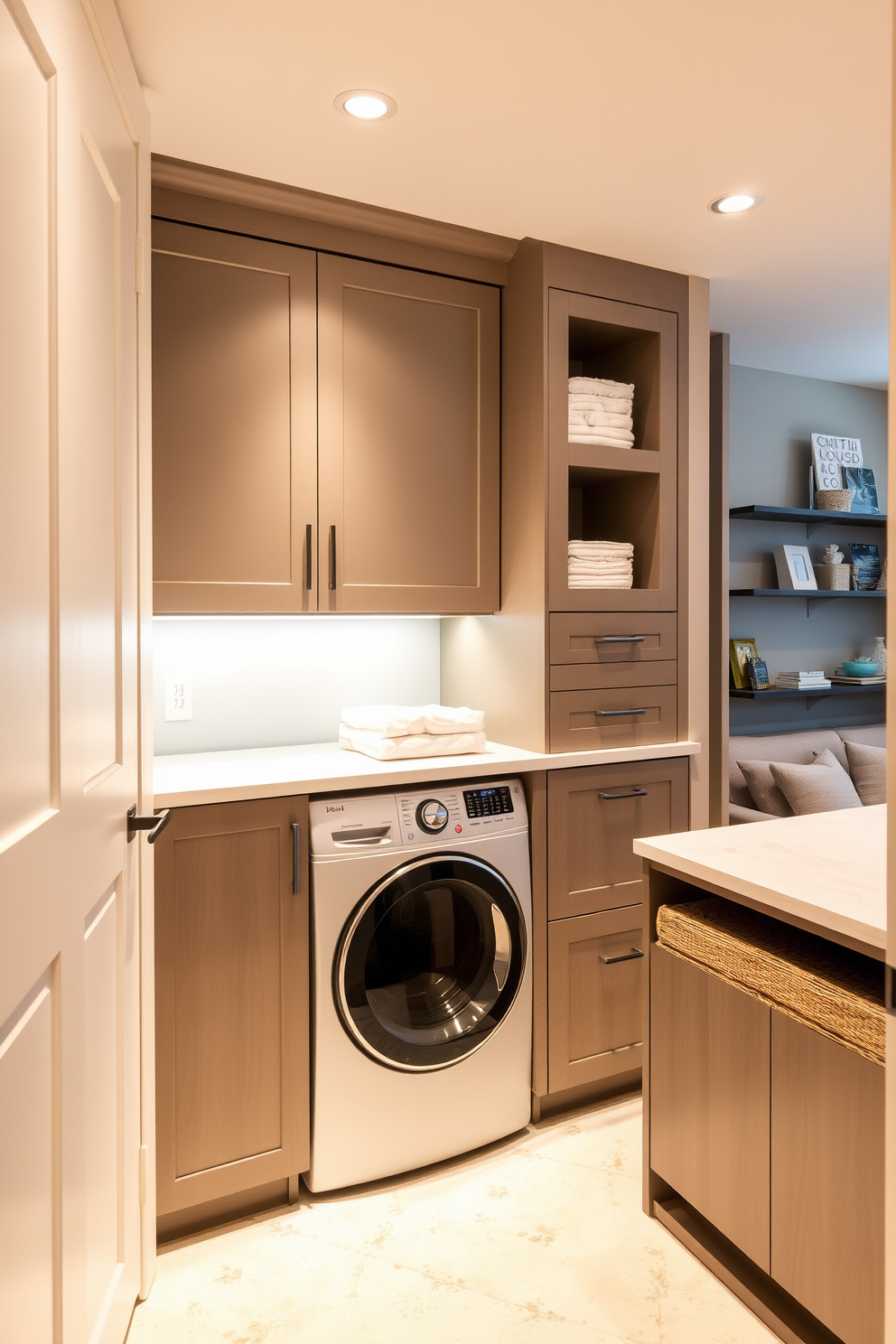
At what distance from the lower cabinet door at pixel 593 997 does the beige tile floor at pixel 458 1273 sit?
263mm

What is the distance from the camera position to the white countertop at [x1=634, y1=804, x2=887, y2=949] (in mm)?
1360

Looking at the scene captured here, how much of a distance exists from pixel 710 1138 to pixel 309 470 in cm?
178

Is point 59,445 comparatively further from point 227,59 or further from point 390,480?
point 390,480

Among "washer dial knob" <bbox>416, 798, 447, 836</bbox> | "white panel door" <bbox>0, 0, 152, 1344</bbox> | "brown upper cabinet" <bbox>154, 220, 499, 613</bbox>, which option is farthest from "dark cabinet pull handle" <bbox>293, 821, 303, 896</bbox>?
"brown upper cabinet" <bbox>154, 220, 499, 613</bbox>

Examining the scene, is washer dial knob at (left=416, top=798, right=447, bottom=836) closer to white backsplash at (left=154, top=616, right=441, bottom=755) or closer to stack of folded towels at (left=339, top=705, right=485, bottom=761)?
stack of folded towels at (left=339, top=705, right=485, bottom=761)

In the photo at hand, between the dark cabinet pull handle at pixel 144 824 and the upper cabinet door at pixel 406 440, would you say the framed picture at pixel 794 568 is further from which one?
the dark cabinet pull handle at pixel 144 824

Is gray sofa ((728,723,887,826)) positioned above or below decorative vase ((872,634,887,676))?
below

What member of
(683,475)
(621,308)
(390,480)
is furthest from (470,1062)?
(621,308)

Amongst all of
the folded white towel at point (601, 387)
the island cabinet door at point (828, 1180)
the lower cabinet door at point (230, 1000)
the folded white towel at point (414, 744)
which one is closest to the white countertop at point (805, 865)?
the island cabinet door at point (828, 1180)

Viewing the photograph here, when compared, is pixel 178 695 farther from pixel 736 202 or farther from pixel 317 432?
pixel 736 202

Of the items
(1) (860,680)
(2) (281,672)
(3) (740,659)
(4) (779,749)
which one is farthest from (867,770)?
(2) (281,672)

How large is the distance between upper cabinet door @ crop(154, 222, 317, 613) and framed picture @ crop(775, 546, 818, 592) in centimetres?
245

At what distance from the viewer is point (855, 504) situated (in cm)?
402

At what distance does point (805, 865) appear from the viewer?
5.20 feet
